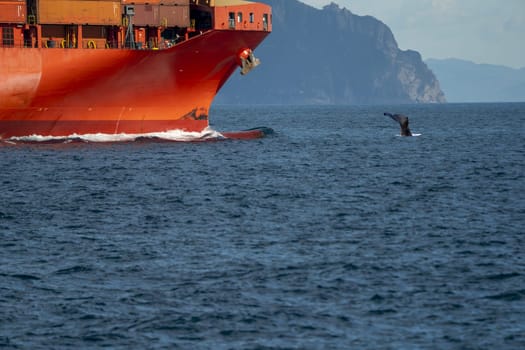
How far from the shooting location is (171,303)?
22828mm

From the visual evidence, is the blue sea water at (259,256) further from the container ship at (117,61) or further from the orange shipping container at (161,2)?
the orange shipping container at (161,2)

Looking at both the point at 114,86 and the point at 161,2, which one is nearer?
the point at 114,86

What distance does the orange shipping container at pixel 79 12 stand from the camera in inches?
2285

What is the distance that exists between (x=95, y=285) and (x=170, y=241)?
226 inches

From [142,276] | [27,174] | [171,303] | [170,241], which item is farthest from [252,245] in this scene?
[27,174]

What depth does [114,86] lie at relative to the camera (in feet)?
191

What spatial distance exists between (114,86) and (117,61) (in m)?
1.54

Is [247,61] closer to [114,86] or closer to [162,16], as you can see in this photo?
[162,16]

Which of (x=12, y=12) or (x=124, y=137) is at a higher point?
(x=12, y=12)

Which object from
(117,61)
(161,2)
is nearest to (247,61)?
(161,2)

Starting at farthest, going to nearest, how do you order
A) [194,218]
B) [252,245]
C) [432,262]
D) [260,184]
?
A: [260,184] < [194,218] < [252,245] < [432,262]

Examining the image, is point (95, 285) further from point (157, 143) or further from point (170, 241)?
point (157, 143)

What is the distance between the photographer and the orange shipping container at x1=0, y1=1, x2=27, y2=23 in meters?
57.6

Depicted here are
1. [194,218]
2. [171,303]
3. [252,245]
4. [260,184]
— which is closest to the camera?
[171,303]
